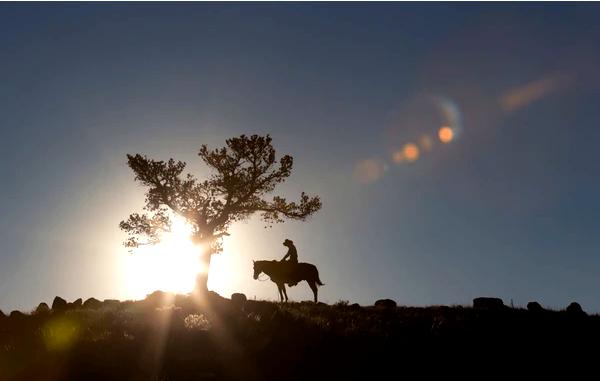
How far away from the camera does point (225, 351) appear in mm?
21641

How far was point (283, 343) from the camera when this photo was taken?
75.5ft

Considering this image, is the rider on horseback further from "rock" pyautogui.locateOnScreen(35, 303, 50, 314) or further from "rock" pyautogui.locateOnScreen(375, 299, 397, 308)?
"rock" pyautogui.locateOnScreen(35, 303, 50, 314)

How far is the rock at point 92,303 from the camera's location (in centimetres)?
3559

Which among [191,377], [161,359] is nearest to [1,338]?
[161,359]

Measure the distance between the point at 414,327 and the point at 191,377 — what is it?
11520mm

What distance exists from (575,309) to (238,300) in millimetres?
20608

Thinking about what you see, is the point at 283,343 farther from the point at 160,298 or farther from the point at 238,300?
the point at 160,298

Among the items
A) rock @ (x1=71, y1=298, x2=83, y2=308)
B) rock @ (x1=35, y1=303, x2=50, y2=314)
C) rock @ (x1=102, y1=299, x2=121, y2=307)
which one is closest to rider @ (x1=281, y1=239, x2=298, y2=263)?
rock @ (x1=102, y1=299, x2=121, y2=307)

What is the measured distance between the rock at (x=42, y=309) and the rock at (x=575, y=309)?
99.4 feet

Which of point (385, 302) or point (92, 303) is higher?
point (385, 302)

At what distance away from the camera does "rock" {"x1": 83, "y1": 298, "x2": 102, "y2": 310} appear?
117ft

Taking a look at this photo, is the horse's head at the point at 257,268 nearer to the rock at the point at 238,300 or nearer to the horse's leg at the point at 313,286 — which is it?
the rock at the point at 238,300

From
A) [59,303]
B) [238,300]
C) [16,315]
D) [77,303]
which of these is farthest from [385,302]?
[16,315]

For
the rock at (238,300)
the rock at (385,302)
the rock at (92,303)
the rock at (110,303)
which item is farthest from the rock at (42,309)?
the rock at (385,302)
